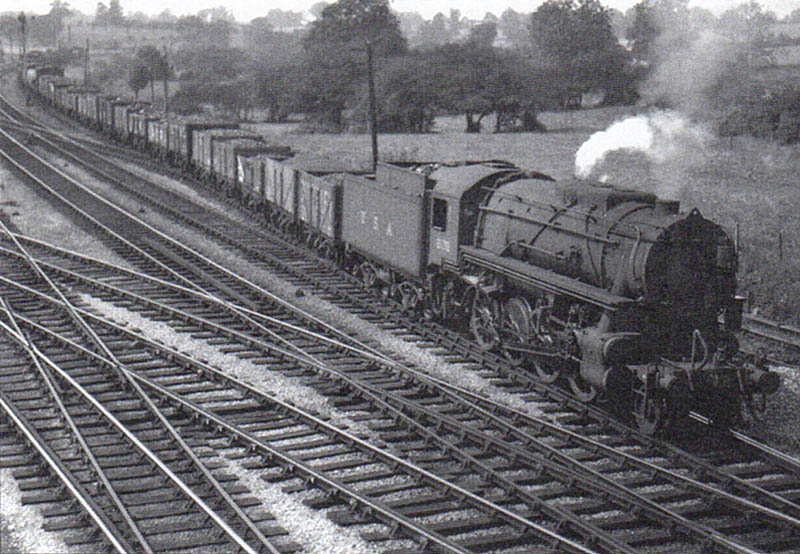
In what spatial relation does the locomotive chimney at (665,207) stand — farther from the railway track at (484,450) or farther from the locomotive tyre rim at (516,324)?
the railway track at (484,450)

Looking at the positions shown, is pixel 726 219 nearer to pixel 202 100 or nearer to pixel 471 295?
pixel 471 295

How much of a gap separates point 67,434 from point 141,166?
27.2 meters

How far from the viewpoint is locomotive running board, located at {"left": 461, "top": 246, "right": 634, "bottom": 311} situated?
Result: 1159 centimetres

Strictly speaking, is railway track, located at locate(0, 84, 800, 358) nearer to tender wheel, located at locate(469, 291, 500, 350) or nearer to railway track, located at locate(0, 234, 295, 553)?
tender wheel, located at locate(469, 291, 500, 350)

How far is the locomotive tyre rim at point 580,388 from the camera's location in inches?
491

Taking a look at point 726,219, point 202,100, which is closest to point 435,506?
point 726,219

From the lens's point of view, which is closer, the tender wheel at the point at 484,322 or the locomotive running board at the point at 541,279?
the locomotive running board at the point at 541,279

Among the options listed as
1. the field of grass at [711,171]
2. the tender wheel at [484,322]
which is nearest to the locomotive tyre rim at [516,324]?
the tender wheel at [484,322]

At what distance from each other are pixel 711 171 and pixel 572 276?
1957cm

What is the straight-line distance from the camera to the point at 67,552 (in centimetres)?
861

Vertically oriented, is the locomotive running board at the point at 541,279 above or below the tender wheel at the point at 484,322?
above

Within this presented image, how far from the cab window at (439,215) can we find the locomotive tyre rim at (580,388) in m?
3.86

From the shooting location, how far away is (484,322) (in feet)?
48.2

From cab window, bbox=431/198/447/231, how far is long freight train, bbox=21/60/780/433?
0.03 meters
